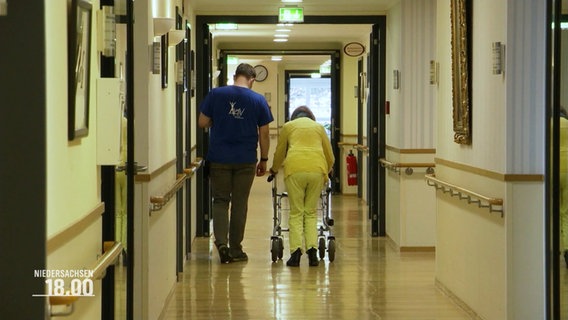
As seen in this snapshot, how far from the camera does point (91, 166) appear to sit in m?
3.87

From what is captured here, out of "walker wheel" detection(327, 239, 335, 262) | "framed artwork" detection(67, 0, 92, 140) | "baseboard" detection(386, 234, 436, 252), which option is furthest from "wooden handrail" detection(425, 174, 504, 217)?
"framed artwork" detection(67, 0, 92, 140)

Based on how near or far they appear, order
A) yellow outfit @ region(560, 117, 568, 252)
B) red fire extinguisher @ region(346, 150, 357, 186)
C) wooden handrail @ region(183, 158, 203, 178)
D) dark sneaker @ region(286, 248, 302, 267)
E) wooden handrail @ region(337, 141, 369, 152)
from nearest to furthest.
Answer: yellow outfit @ region(560, 117, 568, 252) < wooden handrail @ region(183, 158, 203, 178) < dark sneaker @ region(286, 248, 302, 267) < wooden handrail @ region(337, 141, 369, 152) < red fire extinguisher @ region(346, 150, 357, 186)

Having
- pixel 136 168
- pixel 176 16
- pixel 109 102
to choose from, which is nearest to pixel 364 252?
pixel 176 16

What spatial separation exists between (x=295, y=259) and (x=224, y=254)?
2.34 feet

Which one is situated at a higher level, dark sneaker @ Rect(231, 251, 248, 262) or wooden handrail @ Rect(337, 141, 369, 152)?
wooden handrail @ Rect(337, 141, 369, 152)

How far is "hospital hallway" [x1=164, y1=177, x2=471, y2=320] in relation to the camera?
701 centimetres

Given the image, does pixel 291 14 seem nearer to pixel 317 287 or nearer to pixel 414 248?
pixel 414 248

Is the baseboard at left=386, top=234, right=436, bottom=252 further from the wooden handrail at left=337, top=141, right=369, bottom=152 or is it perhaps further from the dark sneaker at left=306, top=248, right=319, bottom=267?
the wooden handrail at left=337, top=141, right=369, bottom=152

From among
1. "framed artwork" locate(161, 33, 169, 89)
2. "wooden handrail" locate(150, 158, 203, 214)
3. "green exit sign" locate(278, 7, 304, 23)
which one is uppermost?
"green exit sign" locate(278, 7, 304, 23)

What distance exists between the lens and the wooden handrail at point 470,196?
19.2 feet

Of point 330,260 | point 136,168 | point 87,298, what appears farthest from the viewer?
point 330,260

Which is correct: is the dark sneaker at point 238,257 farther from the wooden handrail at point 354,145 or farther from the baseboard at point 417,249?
the wooden handrail at point 354,145
